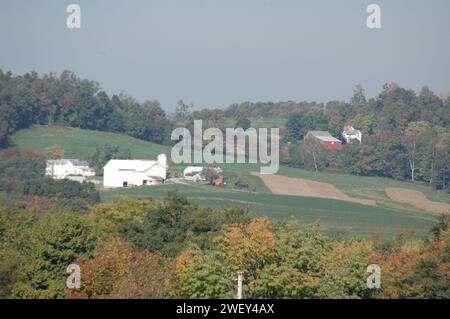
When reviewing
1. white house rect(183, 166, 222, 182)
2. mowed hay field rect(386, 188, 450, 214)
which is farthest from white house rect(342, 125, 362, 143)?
white house rect(183, 166, 222, 182)

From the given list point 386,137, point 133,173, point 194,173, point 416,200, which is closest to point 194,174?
point 194,173

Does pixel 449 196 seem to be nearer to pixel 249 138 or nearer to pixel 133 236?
pixel 249 138

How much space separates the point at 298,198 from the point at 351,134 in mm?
31021

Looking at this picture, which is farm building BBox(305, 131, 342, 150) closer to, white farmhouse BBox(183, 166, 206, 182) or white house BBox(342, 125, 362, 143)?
white house BBox(342, 125, 362, 143)

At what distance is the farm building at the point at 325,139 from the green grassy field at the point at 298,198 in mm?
9741

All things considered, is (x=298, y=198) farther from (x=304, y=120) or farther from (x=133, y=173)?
(x=304, y=120)

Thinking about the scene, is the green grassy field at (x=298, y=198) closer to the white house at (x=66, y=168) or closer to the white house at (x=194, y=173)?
the white house at (x=194, y=173)

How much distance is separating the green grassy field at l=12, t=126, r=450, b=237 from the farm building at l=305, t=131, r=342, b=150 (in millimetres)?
9741

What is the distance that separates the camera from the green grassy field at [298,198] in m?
46.1

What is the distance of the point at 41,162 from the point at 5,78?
77.3 ft

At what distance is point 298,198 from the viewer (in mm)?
54469

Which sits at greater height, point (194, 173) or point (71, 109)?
point (71, 109)
